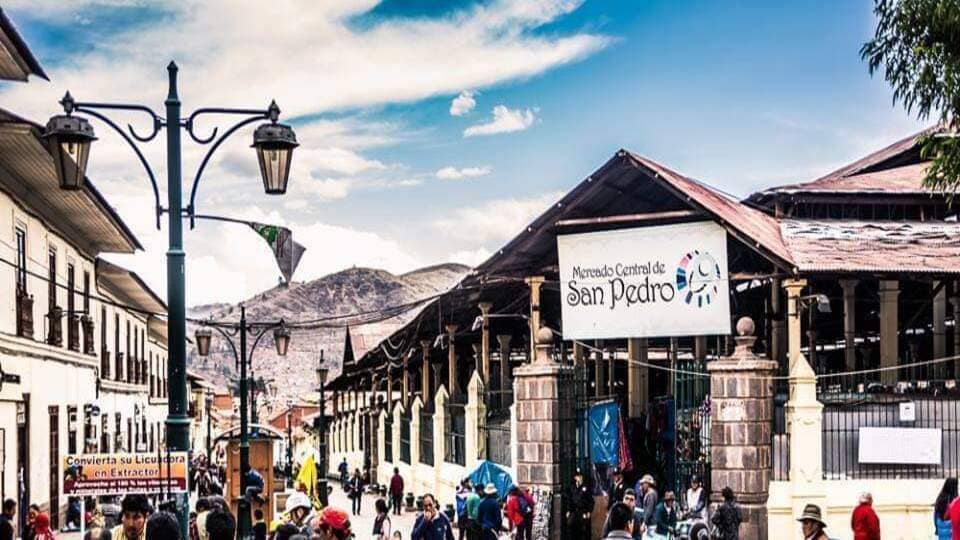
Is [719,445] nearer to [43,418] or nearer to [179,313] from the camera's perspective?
[179,313]

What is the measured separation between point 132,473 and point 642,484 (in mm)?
8795

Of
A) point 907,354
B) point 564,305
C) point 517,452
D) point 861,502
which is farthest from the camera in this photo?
point 907,354

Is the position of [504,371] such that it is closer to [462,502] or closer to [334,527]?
[462,502]

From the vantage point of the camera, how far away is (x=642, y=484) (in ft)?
66.0

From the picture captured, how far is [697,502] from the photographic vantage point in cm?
2011

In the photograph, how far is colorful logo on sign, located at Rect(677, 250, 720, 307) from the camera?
73.6 ft

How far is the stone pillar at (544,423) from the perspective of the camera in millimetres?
22031

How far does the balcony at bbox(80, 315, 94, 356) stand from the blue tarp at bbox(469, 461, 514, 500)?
9.95m

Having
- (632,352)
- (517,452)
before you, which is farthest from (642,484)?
(632,352)

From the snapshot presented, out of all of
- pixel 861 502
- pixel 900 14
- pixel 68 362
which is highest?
pixel 900 14

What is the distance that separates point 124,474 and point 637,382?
15.4m

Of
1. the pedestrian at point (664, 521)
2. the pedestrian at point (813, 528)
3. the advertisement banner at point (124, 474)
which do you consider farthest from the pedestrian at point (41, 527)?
the pedestrian at point (813, 528)

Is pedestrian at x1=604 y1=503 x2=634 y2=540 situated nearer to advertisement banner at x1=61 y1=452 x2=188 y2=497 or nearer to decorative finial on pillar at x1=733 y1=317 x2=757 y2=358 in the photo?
advertisement banner at x1=61 y1=452 x2=188 y2=497

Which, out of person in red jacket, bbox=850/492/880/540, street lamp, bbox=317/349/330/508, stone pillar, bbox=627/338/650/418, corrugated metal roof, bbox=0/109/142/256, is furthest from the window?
person in red jacket, bbox=850/492/880/540
